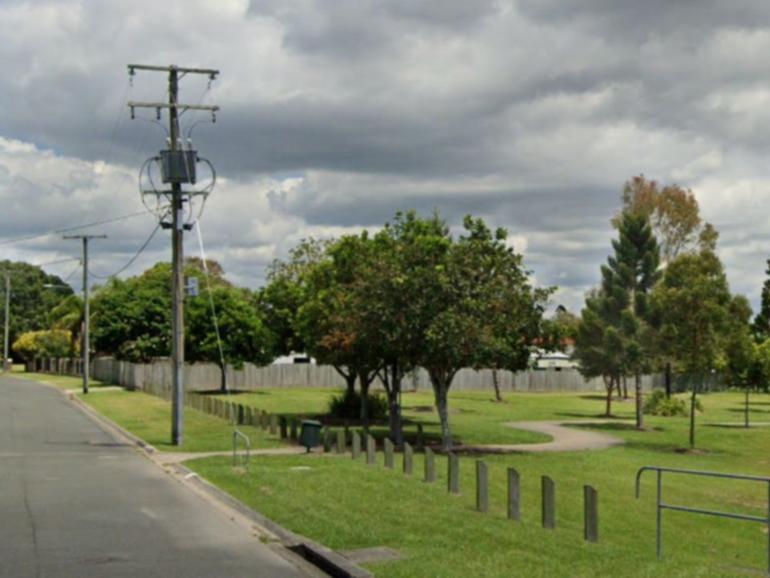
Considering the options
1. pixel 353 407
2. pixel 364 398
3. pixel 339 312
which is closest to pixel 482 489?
pixel 339 312

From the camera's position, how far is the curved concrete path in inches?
1296

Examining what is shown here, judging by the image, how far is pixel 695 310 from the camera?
1481 inches

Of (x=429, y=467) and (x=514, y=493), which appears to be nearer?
(x=514, y=493)

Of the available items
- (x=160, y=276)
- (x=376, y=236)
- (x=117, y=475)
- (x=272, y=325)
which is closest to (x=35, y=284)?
(x=160, y=276)

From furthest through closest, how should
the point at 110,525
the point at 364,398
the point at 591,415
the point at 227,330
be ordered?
the point at 227,330, the point at 591,415, the point at 364,398, the point at 110,525

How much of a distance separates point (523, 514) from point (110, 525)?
7553mm

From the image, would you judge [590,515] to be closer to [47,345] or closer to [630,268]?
[630,268]

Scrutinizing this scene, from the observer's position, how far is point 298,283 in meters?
52.0

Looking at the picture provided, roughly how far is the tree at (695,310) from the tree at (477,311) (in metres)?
8.44

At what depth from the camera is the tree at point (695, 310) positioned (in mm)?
37406

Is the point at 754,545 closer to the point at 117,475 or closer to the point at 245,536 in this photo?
the point at 245,536

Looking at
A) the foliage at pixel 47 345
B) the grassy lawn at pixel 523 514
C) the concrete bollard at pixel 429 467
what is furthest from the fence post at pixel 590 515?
the foliage at pixel 47 345

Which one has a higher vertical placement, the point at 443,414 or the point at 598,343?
the point at 598,343

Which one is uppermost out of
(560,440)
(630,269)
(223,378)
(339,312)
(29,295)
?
(29,295)
